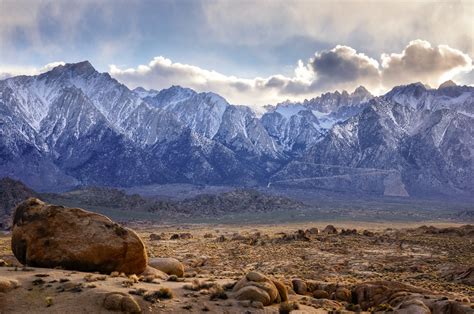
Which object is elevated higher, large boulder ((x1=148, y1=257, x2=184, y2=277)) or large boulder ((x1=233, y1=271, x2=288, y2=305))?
large boulder ((x1=233, y1=271, x2=288, y2=305))

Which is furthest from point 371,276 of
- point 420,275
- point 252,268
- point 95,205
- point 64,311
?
point 95,205

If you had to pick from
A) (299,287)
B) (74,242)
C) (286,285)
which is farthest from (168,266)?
(299,287)

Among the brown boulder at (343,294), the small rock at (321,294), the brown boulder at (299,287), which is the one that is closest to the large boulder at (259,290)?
the small rock at (321,294)

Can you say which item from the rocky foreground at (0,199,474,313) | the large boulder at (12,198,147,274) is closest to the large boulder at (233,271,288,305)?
the rocky foreground at (0,199,474,313)

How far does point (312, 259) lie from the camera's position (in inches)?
2148

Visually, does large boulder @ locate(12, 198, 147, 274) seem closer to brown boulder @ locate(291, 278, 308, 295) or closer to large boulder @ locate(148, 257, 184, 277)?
large boulder @ locate(148, 257, 184, 277)

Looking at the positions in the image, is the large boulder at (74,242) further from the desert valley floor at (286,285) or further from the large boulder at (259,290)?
the large boulder at (259,290)

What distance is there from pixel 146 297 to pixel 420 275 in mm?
28758

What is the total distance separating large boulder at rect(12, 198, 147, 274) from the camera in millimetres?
26266

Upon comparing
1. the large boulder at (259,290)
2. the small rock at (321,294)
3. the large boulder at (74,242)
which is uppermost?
the large boulder at (74,242)

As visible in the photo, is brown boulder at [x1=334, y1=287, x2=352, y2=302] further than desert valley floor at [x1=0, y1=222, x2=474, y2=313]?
Yes

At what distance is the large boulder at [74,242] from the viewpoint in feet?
86.2

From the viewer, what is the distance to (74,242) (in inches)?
1041

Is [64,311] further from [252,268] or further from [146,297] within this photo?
[252,268]
